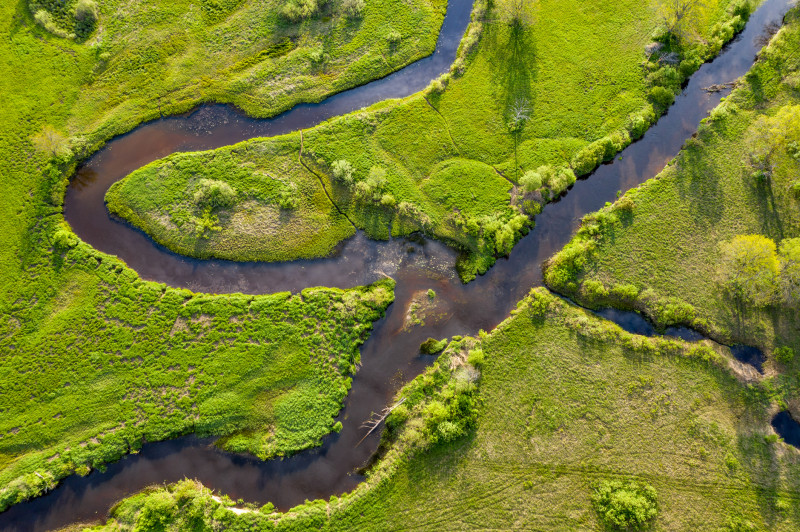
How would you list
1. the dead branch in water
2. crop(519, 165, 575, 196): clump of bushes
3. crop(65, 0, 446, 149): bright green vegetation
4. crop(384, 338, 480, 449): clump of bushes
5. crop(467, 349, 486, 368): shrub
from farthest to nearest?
crop(65, 0, 446, 149): bright green vegetation, crop(519, 165, 575, 196): clump of bushes, crop(467, 349, 486, 368): shrub, the dead branch in water, crop(384, 338, 480, 449): clump of bushes

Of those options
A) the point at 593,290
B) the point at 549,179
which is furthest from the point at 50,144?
the point at 593,290

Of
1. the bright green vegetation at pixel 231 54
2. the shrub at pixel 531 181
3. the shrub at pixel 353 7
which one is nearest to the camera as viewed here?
the shrub at pixel 531 181

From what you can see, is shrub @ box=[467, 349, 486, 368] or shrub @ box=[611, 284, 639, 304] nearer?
shrub @ box=[467, 349, 486, 368]

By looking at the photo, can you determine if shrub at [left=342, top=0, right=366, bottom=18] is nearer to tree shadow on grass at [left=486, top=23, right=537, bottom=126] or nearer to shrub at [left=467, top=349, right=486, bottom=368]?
tree shadow on grass at [left=486, top=23, right=537, bottom=126]

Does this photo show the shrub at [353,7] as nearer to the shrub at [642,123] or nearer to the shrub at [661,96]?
the shrub at [642,123]

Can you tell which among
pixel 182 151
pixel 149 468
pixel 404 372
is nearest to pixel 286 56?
pixel 182 151

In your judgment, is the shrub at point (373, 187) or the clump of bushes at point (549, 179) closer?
the clump of bushes at point (549, 179)

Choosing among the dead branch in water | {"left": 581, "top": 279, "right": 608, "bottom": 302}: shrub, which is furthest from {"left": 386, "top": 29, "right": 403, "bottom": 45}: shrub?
the dead branch in water

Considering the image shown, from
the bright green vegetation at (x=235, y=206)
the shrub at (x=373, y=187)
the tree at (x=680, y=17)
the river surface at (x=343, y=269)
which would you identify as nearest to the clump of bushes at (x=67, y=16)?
the river surface at (x=343, y=269)
